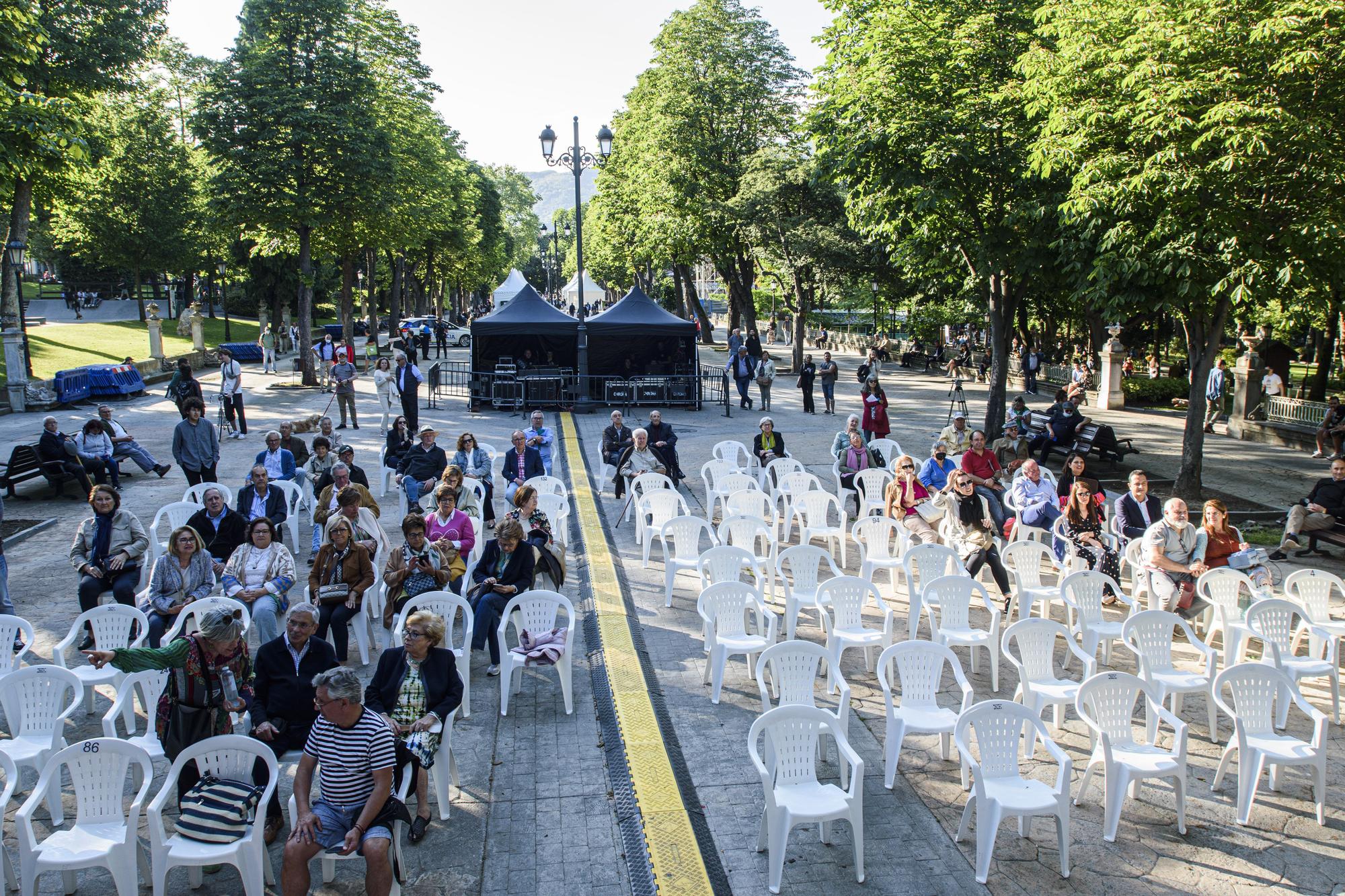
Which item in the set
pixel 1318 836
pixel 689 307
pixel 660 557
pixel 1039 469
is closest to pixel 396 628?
pixel 660 557

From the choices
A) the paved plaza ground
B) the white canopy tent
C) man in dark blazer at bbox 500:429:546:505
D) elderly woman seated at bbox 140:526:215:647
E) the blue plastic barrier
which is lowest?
the paved plaza ground

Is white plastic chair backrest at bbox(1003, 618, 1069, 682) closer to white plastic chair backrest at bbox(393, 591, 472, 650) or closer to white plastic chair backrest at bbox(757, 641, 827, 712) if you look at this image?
white plastic chair backrest at bbox(757, 641, 827, 712)

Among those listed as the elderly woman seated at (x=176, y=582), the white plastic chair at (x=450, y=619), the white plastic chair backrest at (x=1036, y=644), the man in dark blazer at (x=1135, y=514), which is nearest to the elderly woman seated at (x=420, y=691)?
the white plastic chair at (x=450, y=619)

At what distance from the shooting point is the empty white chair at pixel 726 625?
24.6ft

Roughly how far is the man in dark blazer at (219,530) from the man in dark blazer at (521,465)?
12.3ft

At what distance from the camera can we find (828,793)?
17.6 feet

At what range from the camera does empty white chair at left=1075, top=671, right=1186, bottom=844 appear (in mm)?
5637

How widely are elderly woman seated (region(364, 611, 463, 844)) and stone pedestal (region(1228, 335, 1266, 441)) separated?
22737 millimetres

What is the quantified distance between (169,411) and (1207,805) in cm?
2437

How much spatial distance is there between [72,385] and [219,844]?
23913 millimetres

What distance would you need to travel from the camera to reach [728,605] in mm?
7730

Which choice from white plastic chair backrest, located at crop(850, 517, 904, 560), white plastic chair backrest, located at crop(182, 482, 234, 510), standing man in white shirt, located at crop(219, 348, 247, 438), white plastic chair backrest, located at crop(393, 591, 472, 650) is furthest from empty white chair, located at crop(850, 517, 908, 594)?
standing man in white shirt, located at crop(219, 348, 247, 438)

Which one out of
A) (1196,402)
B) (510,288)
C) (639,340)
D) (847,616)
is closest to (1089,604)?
(847,616)

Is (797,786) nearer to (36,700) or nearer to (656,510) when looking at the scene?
(36,700)
